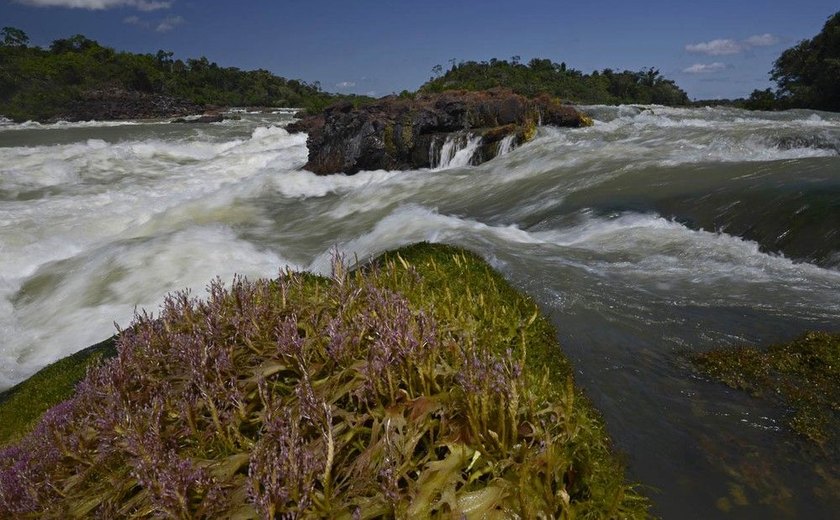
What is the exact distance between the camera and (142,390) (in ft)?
10.7

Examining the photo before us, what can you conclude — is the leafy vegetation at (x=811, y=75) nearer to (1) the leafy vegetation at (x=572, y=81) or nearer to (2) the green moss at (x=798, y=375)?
(1) the leafy vegetation at (x=572, y=81)

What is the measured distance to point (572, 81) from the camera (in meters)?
68.2

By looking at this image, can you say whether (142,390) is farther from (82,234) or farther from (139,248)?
(82,234)

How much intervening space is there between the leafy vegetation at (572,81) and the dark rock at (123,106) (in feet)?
152

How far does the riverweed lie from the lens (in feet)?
7.63

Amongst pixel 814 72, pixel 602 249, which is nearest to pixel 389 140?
pixel 602 249

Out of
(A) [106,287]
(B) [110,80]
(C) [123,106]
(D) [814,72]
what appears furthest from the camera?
(B) [110,80]

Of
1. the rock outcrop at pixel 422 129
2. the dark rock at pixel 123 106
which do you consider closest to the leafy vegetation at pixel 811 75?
the rock outcrop at pixel 422 129

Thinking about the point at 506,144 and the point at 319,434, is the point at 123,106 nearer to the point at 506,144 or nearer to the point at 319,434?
the point at 506,144

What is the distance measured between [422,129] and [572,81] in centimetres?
5110

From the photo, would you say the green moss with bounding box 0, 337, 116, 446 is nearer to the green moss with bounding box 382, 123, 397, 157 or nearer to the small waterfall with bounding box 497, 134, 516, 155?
the small waterfall with bounding box 497, 134, 516, 155

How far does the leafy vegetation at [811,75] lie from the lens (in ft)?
134

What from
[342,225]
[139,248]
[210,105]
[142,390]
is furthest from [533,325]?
[210,105]

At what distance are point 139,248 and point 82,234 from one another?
535 centimetres
